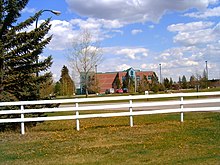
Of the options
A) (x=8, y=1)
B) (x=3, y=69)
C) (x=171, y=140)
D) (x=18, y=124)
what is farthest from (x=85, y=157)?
(x=8, y=1)

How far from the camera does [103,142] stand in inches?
396

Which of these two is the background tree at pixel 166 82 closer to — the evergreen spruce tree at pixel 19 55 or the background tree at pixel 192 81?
the background tree at pixel 192 81

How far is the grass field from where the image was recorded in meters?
7.79

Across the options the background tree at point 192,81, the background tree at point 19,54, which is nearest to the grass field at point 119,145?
the background tree at point 19,54

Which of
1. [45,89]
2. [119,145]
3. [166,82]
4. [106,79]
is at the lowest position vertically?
[119,145]

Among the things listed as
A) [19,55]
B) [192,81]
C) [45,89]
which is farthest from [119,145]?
[192,81]

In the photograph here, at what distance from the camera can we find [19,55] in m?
16.3

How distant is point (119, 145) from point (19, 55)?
868 centimetres

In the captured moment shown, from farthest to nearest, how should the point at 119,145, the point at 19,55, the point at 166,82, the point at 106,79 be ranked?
the point at 106,79 → the point at 166,82 → the point at 19,55 → the point at 119,145

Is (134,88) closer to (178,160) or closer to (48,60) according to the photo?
(48,60)

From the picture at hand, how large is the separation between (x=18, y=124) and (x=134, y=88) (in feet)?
186

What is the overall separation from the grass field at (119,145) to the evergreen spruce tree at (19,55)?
3758mm

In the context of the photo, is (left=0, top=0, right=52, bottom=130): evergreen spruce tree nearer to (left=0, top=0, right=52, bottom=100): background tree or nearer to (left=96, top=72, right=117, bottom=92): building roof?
(left=0, top=0, right=52, bottom=100): background tree

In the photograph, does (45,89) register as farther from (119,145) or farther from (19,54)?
(119,145)
